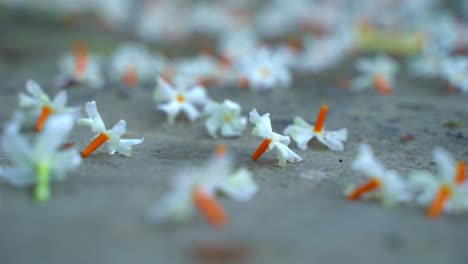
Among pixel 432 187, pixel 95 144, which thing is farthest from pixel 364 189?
pixel 95 144

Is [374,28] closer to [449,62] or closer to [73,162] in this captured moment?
[449,62]

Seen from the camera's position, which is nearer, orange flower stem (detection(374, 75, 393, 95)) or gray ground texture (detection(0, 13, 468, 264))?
gray ground texture (detection(0, 13, 468, 264))

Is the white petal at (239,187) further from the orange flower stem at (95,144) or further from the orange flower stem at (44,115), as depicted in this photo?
the orange flower stem at (44,115)

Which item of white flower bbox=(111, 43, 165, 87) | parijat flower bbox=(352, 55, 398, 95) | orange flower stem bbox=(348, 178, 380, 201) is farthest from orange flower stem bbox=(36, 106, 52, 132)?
parijat flower bbox=(352, 55, 398, 95)

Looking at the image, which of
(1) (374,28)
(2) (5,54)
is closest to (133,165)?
(2) (5,54)

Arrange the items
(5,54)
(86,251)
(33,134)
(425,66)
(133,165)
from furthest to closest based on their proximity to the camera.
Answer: (5,54) < (425,66) < (33,134) < (133,165) < (86,251)

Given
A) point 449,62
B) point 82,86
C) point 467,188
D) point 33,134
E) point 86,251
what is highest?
point 449,62

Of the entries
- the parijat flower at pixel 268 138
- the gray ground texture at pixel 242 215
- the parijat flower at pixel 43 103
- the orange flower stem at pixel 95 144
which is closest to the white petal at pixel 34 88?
the parijat flower at pixel 43 103

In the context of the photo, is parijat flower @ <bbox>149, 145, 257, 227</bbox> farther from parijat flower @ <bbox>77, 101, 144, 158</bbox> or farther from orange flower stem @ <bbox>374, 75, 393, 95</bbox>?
orange flower stem @ <bbox>374, 75, 393, 95</bbox>
